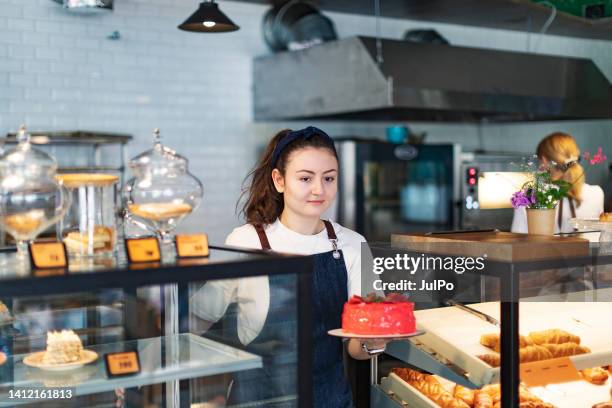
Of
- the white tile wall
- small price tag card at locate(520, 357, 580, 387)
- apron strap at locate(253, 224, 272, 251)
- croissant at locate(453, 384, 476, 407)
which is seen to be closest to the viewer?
small price tag card at locate(520, 357, 580, 387)

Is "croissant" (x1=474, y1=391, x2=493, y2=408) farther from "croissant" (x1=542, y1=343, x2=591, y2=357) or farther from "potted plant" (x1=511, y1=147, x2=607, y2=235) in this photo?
"potted plant" (x1=511, y1=147, x2=607, y2=235)

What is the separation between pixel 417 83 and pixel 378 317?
3.36 metres

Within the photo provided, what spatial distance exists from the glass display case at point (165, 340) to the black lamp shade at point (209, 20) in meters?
2.28

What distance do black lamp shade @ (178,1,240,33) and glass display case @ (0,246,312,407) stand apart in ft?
7.47

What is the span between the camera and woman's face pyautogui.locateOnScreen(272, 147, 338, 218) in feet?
8.25

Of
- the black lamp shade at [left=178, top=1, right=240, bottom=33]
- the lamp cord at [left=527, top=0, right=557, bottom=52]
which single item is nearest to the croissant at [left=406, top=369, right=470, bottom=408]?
the black lamp shade at [left=178, top=1, right=240, bottom=33]

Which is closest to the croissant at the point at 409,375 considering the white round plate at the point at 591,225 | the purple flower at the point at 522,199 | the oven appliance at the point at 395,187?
the purple flower at the point at 522,199

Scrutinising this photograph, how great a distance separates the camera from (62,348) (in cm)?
186

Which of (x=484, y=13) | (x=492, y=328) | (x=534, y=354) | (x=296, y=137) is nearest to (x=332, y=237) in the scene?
(x=296, y=137)

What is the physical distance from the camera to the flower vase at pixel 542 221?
2.81 meters

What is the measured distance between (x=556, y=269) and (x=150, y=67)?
12.9ft

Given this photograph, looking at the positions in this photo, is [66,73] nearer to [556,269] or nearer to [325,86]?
[325,86]

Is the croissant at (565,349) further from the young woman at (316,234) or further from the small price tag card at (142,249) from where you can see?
the small price tag card at (142,249)

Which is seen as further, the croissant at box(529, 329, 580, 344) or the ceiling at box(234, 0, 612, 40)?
the ceiling at box(234, 0, 612, 40)
